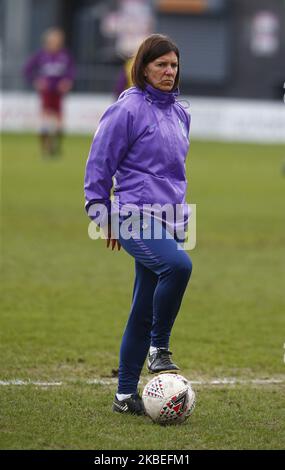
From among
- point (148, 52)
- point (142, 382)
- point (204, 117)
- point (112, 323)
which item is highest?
point (148, 52)

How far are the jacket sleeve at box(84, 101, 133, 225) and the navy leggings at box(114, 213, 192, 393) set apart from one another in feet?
0.82

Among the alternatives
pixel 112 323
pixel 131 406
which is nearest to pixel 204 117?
pixel 112 323

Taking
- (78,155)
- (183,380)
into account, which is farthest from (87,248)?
(78,155)

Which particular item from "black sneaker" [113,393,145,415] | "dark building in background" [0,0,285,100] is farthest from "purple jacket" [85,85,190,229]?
"dark building in background" [0,0,285,100]

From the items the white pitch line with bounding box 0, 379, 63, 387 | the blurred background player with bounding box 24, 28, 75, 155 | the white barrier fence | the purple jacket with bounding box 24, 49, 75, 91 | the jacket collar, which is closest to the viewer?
the jacket collar

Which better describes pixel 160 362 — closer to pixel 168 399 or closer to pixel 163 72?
pixel 168 399

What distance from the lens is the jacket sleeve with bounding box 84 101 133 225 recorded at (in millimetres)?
6285

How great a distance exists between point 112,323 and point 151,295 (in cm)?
302

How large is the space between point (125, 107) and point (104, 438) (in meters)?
1.78

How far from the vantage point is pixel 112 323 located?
9562 mm

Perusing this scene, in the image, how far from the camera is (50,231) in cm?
1540

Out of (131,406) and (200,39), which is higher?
(131,406)

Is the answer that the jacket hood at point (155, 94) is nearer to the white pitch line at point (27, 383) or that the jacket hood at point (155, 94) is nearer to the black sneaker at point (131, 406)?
the black sneaker at point (131, 406)

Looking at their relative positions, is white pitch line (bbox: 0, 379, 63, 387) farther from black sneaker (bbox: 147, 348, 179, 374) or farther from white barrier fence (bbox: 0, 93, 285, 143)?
white barrier fence (bbox: 0, 93, 285, 143)
